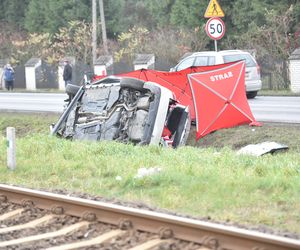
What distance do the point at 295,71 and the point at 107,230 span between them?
24320 millimetres

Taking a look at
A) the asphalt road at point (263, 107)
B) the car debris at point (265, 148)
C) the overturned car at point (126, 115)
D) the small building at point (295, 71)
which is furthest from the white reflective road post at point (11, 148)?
the small building at point (295, 71)

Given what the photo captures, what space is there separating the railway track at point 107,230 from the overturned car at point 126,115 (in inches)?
253

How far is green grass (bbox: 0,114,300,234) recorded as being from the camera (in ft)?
24.0

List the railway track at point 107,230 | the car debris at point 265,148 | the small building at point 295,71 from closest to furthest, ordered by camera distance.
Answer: the railway track at point 107,230
the car debris at point 265,148
the small building at point 295,71

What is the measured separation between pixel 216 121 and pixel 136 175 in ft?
24.5

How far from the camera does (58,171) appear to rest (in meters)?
10.1

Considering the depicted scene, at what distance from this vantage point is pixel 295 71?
29750 millimetres

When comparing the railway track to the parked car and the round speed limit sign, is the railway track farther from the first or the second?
the parked car

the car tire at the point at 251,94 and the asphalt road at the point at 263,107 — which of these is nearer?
the asphalt road at the point at 263,107

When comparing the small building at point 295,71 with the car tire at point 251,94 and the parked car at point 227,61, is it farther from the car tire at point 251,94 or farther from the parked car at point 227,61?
the parked car at point 227,61

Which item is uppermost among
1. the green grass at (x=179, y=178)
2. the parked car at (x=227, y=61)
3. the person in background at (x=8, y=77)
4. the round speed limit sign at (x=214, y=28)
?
the round speed limit sign at (x=214, y=28)

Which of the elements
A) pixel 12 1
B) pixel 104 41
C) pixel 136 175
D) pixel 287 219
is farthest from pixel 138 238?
pixel 12 1

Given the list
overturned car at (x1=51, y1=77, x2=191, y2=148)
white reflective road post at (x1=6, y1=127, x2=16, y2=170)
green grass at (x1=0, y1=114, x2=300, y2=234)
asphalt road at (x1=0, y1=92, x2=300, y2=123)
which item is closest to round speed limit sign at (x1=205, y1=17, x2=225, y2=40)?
asphalt road at (x1=0, y1=92, x2=300, y2=123)

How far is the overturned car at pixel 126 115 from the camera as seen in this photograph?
14.1m
